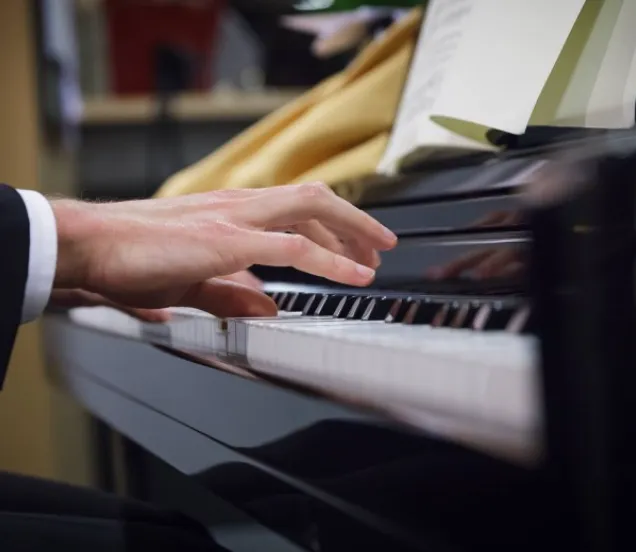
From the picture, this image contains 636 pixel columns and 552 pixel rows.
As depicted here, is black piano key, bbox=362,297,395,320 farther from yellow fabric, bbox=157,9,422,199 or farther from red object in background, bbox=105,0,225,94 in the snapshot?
red object in background, bbox=105,0,225,94

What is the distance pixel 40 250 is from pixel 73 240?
3 centimetres

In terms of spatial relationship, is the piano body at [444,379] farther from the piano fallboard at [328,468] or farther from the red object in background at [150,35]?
the red object in background at [150,35]

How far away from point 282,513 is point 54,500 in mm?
272

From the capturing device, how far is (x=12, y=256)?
57cm

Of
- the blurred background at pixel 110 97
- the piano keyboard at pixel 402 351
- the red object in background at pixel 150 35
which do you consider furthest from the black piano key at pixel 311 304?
the red object in background at pixel 150 35

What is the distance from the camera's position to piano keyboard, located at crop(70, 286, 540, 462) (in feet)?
1.13

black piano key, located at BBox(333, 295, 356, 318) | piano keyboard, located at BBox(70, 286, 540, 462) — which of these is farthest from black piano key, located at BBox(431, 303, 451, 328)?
black piano key, located at BBox(333, 295, 356, 318)

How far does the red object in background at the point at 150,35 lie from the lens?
229 centimetres

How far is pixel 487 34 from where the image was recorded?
80 centimetres

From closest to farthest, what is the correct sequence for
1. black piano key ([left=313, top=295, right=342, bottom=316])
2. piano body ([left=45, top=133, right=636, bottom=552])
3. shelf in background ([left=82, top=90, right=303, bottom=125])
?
piano body ([left=45, top=133, right=636, bottom=552]) → black piano key ([left=313, top=295, right=342, bottom=316]) → shelf in background ([left=82, top=90, right=303, bottom=125])

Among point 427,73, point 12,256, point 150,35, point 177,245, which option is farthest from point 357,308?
point 150,35

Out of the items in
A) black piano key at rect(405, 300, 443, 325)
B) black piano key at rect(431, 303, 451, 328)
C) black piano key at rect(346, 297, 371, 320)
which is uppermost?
black piano key at rect(431, 303, 451, 328)

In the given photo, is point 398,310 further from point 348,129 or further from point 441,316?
point 348,129

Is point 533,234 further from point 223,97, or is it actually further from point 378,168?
point 223,97
